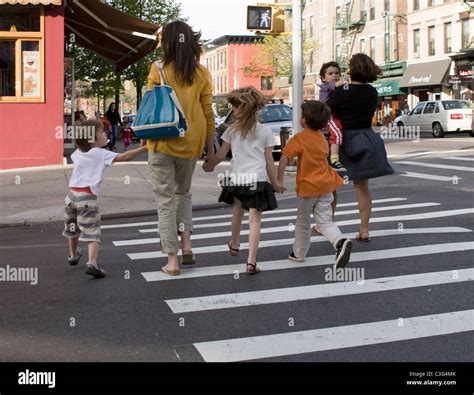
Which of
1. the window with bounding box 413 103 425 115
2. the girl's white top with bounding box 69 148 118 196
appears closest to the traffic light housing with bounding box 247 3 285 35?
the girl's white top with bounding box 69 148 118 196

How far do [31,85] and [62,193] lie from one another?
580 centimetres

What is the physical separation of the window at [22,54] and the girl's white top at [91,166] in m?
12.2

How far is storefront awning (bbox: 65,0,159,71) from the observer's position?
63.4ft

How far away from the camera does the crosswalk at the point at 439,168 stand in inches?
582

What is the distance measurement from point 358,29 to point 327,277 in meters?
56.2

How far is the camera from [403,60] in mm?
54375

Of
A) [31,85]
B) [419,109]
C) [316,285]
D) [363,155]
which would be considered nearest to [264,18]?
[31,85]

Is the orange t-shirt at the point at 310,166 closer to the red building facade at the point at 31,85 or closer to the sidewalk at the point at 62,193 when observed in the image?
the sidewalk at the point at 62,193

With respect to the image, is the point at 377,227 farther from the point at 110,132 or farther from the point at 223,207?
the point at 110,132

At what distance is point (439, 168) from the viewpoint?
1636 cm

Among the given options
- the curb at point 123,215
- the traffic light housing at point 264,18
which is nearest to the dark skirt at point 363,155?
the curb at point 123,215

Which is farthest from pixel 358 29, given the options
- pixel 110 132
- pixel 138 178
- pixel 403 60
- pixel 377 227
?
pixel 377 227

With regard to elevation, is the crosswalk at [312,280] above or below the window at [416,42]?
below

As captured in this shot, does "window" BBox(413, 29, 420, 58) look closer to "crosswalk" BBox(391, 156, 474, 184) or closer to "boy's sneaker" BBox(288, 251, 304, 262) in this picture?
"crosswalk" BBox(391, 156, 474, 184)
